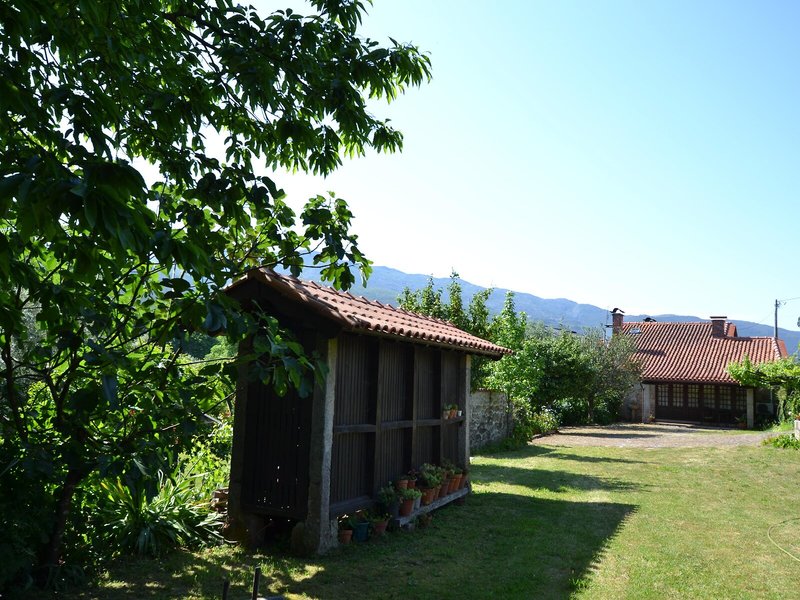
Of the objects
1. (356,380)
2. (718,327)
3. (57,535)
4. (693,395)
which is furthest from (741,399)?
(57,535)

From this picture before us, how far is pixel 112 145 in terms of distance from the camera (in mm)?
3580

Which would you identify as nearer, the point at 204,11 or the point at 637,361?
the point at 204,11

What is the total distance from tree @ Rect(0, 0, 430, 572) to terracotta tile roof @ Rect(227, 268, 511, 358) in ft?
2.14

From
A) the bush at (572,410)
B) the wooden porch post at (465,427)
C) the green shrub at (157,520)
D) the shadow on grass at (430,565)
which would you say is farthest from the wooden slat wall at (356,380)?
the bush at (572,410)

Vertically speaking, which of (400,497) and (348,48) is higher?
(348,48)

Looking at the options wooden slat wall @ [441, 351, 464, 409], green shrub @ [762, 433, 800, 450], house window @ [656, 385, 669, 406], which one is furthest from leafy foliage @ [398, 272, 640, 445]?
wooden slat wall @ [441, 351, 464, 409]

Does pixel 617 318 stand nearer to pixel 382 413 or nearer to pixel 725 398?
pixel 725 398

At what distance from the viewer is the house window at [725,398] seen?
3072 cm

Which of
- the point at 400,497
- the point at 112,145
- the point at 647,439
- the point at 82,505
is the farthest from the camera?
the point at 647,439

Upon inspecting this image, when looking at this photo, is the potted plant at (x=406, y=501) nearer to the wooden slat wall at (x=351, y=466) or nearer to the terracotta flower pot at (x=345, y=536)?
the wooden slat wall at (x=351, y=466)

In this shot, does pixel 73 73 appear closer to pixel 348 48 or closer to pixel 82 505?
pixel 348 48

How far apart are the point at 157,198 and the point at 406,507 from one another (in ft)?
17.3

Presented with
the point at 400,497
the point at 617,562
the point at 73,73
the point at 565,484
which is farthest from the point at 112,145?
the point at 565,484

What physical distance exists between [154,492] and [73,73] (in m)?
2.67
